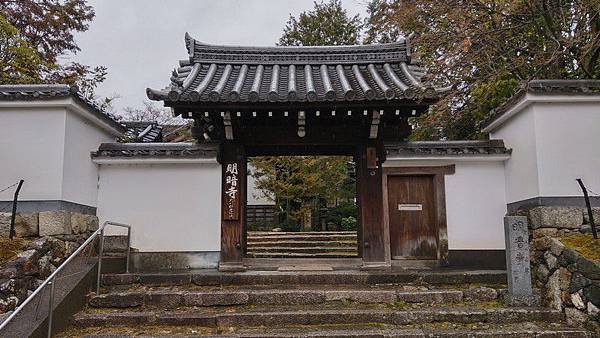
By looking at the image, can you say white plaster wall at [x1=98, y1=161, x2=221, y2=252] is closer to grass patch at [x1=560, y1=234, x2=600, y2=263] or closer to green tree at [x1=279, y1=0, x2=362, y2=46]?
grass patch at [x1=560, y1=234, x2=600, y2=263]

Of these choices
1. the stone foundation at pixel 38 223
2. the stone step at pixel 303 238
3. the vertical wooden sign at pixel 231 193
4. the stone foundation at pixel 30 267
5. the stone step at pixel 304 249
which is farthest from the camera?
the stone step at pixel 303 238

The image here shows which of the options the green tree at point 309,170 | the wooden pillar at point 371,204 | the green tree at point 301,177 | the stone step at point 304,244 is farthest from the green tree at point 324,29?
the wooden pillar at point 371,204

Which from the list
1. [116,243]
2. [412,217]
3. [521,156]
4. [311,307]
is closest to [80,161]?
[116,243]

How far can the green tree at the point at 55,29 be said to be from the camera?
43.8 feet

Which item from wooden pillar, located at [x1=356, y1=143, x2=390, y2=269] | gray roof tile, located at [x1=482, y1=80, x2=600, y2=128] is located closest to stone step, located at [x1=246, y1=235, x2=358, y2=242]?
wooden pillar, located at [x1=356, y1=143, x2=390, y2=269]

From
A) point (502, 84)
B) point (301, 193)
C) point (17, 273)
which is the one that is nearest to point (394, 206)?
point (502, 84)

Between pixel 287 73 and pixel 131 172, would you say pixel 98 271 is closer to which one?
pixel 131 172

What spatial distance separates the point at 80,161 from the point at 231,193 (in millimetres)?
2327

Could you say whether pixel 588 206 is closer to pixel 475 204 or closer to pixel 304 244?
pixel 475 204

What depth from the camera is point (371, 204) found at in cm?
713

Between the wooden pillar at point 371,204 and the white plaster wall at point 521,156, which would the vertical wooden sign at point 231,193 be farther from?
the white plaster wall at point 521,156

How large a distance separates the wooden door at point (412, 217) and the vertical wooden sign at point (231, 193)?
259 centimetres

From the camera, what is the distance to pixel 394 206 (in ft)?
24.6

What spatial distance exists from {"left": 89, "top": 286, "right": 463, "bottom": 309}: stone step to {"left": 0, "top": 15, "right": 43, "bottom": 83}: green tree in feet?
22.4
